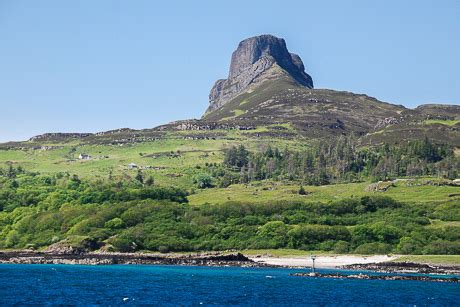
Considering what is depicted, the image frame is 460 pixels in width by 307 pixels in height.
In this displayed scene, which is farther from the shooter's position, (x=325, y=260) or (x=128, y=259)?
(x=128, y=259)

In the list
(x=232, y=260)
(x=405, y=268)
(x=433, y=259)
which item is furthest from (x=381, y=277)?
(x=232, y=260)

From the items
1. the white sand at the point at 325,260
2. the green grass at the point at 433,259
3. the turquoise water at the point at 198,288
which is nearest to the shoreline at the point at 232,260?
the white sand at the point at 325,260

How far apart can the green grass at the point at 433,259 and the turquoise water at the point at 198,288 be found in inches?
982

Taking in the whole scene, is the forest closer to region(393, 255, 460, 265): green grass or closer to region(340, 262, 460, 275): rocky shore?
region(393, 255, 460, 265): green grass

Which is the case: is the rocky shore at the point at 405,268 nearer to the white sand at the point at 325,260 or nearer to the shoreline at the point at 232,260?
the shoreline at the point at 232,260

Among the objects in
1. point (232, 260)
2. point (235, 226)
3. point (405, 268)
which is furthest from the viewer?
point (235, 226)

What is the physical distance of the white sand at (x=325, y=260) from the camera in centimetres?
14475

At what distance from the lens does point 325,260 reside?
483ft

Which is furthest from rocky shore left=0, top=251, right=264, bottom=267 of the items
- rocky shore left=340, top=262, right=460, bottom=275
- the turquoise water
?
rocky shore left=340, top=262, right=460, bottom=275

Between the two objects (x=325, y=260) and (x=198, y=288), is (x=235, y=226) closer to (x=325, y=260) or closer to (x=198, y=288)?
(x=325, y=260)

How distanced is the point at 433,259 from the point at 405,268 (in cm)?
871

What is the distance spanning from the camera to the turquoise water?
86.8 m

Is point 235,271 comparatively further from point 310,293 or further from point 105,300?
point 105,300

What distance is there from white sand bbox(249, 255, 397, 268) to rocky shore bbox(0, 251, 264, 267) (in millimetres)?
4991
